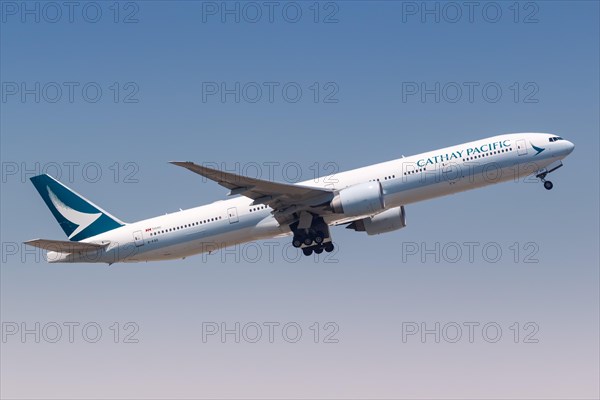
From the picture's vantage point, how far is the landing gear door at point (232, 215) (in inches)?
2120

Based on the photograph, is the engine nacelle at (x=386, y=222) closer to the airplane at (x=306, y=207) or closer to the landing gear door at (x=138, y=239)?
the airplane at (x=306, y=207)

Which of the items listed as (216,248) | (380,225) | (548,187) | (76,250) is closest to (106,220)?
(76,250)

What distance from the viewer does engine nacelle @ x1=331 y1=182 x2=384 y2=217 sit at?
50906 millimetres

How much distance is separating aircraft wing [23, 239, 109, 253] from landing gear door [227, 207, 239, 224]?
7266mm

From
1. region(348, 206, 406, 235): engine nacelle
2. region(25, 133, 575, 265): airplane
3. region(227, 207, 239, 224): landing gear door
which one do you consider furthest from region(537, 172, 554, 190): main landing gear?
region(227, 207, 239, 224): landing gear door

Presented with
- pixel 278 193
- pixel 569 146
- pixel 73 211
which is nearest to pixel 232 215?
pixel 278 193

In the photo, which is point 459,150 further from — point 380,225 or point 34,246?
point 34,246

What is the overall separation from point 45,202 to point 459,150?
80.7 feet

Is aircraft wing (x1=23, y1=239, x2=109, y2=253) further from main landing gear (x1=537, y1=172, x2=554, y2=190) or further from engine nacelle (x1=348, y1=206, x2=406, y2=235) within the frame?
main landing gear (x1=537, y1=172, x2=554, y2=190)

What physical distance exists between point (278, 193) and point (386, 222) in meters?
7.75

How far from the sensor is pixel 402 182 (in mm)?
51719

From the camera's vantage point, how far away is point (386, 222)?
186 feet

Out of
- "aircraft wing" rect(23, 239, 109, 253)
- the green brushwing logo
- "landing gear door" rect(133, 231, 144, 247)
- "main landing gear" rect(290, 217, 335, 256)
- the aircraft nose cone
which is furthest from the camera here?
"landing gear door" rect(133, 231, 144, 247)

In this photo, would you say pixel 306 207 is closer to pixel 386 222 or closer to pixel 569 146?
pixel 386 222
